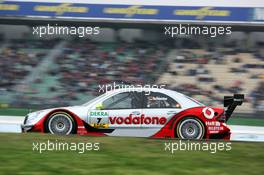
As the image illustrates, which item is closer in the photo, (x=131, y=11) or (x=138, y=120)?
(x=138, y=120)

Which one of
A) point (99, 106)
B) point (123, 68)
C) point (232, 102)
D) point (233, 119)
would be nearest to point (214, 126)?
point (232, 102)

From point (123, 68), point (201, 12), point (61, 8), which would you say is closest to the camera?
point (123, 68)

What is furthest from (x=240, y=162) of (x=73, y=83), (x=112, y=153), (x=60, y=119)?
(x=73, y=83)

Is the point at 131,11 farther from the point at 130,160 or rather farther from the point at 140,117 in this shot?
the point at 130,160

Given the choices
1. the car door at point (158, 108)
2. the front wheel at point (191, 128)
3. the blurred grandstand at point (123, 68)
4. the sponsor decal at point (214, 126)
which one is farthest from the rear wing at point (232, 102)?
the blurred grandstand at point (123, 68)

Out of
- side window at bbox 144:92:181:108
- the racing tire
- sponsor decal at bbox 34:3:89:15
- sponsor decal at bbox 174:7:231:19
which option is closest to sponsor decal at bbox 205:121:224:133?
side window at bbox 144:92:181:108

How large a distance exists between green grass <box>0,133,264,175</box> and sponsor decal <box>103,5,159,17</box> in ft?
67.8

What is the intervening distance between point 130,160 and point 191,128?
3760 millimetres

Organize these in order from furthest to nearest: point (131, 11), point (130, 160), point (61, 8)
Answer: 1. point (61, 8)
2. point (131, 11)
3. point (130, 160)

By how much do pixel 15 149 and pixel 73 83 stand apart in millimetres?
15920

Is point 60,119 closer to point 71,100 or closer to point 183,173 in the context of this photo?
point 183,173

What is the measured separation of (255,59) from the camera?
78.7 feet

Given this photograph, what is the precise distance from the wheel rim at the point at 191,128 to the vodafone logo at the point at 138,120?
37 centimetres

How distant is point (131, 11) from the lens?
26.9m
